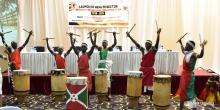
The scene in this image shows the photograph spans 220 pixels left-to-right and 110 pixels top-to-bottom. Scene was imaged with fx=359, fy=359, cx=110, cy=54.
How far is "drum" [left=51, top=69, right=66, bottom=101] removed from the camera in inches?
243

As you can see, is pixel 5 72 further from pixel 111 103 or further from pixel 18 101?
pixel 111 103

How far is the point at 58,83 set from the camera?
6184mm

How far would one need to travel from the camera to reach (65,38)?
30.4 ft

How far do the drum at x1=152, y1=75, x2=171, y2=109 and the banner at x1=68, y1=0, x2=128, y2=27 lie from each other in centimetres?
363

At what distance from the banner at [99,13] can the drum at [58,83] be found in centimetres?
294

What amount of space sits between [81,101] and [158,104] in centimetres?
151

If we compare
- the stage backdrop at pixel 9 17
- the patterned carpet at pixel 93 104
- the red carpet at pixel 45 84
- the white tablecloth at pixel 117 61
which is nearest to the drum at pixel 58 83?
the patterned carpet at pixel 93 104

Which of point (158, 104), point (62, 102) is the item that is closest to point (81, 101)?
point (158, 104)

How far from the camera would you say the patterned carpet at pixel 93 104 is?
19.3 ft

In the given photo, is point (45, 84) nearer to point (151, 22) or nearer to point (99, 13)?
point (99, 13)

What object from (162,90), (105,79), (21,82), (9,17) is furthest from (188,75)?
(9,17)

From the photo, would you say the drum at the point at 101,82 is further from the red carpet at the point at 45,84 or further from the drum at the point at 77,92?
the drum at the point at 77,92

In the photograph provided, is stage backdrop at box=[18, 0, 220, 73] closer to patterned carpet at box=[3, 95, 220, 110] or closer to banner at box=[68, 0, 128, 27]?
banner at box=[68, 0, 128, 27]

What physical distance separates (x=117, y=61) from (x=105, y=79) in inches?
50.4
